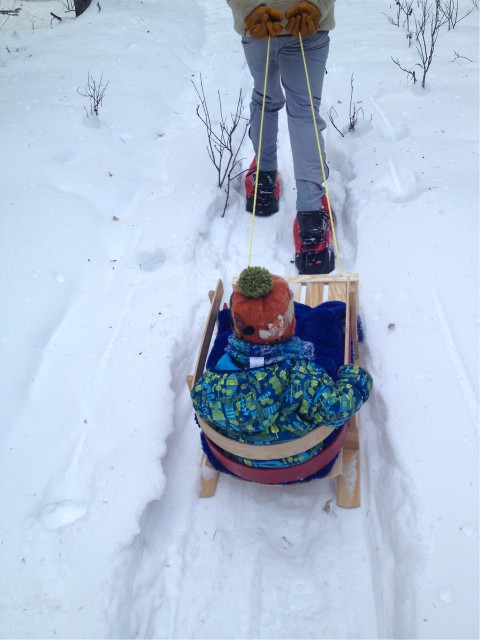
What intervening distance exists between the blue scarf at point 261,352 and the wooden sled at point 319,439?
0.29 metres

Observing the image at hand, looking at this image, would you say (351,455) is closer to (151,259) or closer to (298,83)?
(151,259)

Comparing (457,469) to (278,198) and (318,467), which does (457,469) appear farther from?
(278,198)

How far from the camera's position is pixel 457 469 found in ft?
6.32

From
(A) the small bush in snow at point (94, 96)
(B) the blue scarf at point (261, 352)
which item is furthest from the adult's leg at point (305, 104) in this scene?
(A) the small bush in snow at point (94, 96)

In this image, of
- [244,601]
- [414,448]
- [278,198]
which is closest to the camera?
[244,601]

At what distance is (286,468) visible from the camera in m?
1.92

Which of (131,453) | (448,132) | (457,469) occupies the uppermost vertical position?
(448,132)

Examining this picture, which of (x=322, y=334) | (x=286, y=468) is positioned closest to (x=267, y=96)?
(x=322, y=334)

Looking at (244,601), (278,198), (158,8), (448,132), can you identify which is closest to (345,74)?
(448,132)

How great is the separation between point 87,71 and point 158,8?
3.58 metres

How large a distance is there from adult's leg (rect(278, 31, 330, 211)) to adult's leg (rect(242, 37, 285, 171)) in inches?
5.0

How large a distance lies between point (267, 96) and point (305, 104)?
1.29 ft

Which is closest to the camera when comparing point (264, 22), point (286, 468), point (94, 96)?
point (286, 468)

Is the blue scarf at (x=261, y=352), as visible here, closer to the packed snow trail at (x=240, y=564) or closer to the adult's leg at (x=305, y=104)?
the packed snow trail at (x=240, y=564)
